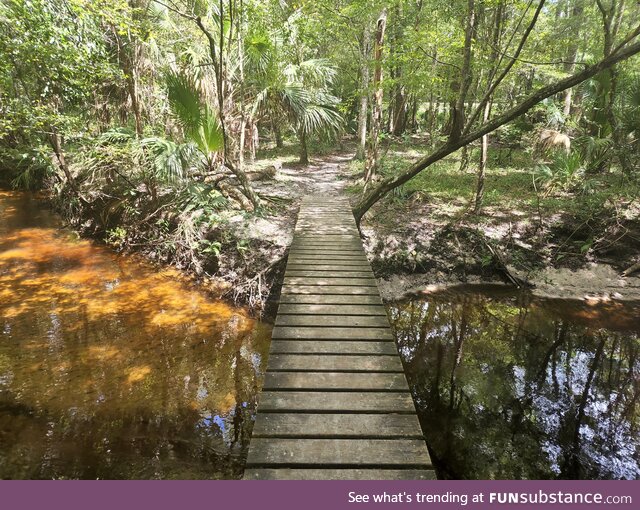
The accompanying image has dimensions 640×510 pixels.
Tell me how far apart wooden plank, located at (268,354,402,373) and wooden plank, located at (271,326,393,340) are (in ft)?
0.99

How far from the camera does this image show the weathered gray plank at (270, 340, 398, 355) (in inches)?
144

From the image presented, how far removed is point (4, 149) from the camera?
34.3 feet

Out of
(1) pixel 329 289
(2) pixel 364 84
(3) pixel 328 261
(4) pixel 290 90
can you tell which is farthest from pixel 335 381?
(2) pixel 364 84

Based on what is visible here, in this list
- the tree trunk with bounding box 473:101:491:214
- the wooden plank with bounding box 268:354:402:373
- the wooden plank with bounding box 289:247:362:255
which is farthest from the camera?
the tree trunk with bounding box 473:101:491:214

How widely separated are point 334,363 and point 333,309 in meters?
1.10

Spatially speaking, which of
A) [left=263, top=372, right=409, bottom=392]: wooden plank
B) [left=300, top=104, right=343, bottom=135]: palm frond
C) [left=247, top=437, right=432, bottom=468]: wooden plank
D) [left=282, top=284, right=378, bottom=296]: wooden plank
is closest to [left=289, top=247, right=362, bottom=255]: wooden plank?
[left=282, top=284, right=378, bottom=296]: wooden plank

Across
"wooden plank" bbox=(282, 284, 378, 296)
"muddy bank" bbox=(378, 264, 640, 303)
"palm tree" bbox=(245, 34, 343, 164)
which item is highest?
"palm tree" bbox=(245, 34, 343, 164)

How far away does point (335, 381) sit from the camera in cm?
324

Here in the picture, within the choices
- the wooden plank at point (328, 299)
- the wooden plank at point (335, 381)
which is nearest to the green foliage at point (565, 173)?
the wooden plank at point (328, 299)

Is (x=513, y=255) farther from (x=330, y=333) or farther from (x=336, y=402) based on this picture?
(x=336, y=402)

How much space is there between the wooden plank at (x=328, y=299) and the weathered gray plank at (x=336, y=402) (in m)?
1.67
